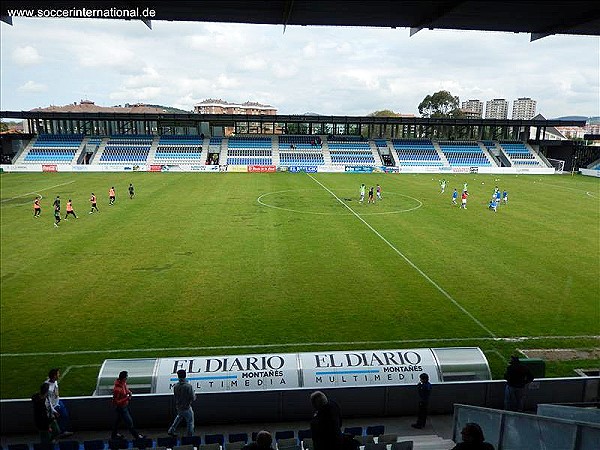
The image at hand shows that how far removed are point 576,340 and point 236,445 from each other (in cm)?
1012

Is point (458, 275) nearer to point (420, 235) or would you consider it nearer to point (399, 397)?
point (420, 235)

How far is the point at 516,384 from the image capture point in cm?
850

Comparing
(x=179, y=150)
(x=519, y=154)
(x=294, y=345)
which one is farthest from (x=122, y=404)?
(x=519, y=154)

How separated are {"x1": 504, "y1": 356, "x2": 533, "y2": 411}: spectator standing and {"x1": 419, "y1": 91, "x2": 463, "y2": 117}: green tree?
11965 centimetres

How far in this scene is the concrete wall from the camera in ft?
27.1

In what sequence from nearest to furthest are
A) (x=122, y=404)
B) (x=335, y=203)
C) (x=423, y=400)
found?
(x=122, y=404)
(x=423, y=400)
(x=335, y=203)

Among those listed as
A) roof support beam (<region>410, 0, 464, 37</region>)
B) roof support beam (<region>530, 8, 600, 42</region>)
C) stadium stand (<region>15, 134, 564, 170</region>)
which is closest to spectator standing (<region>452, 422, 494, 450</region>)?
roof support beam (<region>410, 0, 464, 37</region>)

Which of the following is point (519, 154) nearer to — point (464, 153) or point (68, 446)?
point (464, 153)

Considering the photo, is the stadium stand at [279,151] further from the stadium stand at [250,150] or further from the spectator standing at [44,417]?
the spectator standing at [44,417]

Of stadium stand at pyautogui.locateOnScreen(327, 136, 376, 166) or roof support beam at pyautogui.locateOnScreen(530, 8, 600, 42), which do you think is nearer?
roof support beam at pyautogui.locateOnScreen(530, 8, 600, 42)

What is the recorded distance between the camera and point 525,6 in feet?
24.4

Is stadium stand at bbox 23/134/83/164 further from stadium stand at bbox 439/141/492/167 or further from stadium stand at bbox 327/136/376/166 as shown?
stadium stand at bbox 439/141/492/167

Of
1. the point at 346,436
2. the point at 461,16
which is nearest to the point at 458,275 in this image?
the point at 461,16

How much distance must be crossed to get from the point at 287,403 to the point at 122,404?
290 cm
